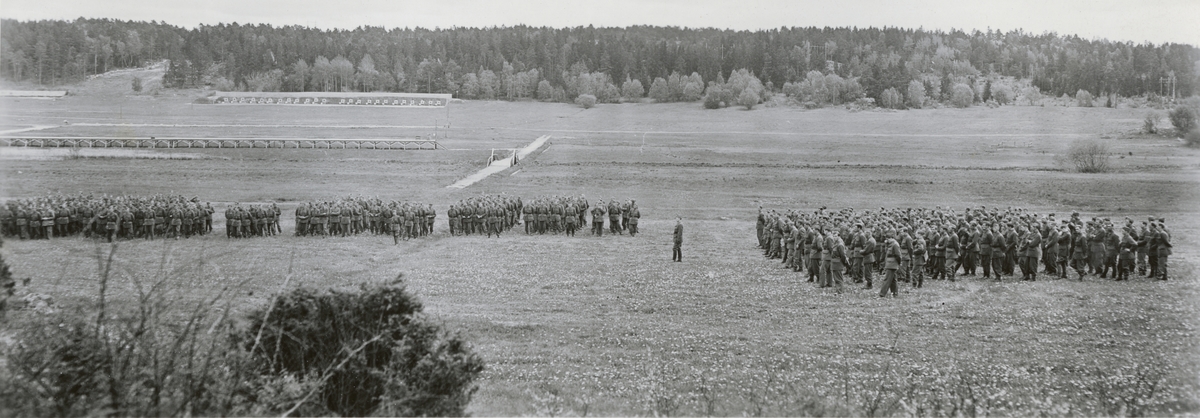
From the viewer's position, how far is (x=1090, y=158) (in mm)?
44250

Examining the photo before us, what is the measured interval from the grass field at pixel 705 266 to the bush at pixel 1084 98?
9.49 ft

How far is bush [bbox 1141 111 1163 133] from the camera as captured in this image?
46219 millimetres

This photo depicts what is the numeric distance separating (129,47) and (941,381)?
66.1m

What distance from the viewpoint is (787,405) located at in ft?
31.5

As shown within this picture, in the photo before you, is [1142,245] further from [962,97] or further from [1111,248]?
[962,97]

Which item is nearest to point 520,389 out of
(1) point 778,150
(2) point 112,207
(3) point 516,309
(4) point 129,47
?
(3) point 516,309

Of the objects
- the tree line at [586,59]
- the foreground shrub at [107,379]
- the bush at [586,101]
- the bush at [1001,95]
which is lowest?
the foreground shrub at [107,379]

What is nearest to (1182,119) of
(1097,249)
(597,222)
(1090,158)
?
(1090,158)

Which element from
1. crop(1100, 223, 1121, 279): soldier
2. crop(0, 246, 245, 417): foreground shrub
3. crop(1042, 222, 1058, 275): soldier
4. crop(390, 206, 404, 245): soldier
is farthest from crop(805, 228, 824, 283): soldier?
crop(0, 246, 245, 417): foreground shrub

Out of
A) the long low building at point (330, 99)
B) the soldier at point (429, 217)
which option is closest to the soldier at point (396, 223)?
the soldier at point (429, 217)

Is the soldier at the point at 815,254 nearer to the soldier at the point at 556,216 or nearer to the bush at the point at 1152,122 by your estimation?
the soldier at the point at 556,216

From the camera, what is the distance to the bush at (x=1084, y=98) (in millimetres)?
61850

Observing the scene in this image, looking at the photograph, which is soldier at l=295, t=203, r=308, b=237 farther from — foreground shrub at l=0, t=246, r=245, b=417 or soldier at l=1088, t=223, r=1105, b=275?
soldier at l=1088, t=223, r=1105, b=275

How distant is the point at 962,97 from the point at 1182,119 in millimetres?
24940
